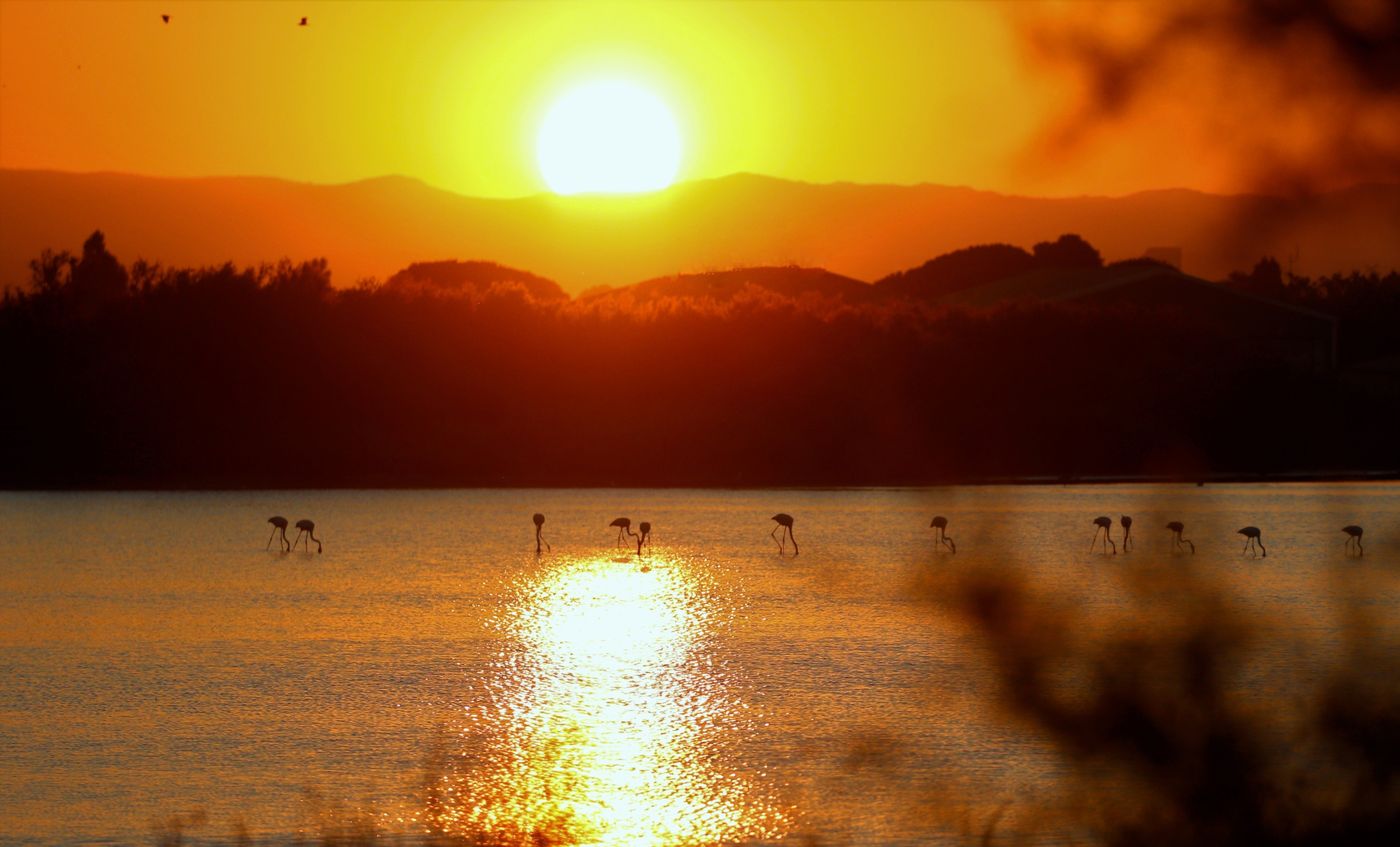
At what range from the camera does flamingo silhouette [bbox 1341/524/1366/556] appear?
322 centimetres

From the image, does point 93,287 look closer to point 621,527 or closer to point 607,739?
point 621,527

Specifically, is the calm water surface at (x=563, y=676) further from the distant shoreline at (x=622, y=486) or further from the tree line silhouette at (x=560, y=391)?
the tree line silhouette at (x=560, y=391)

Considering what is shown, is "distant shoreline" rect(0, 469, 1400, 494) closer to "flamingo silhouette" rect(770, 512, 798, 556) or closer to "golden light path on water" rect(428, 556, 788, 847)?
"flamingo silhouette" rect(770, 512, 798, 556)

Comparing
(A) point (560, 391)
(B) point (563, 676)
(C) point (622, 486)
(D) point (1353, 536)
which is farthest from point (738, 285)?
(D) point (1353, 536)

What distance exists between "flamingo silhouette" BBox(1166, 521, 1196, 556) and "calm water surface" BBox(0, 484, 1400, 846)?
0.03m

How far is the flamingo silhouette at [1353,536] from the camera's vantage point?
3220mm

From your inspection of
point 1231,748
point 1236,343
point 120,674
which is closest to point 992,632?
point 1231,748

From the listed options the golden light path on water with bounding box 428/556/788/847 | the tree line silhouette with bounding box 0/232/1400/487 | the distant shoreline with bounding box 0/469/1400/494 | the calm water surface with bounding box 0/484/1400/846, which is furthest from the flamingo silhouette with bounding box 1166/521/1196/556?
the tree line silhouette with bounding box 0/232/1400/487

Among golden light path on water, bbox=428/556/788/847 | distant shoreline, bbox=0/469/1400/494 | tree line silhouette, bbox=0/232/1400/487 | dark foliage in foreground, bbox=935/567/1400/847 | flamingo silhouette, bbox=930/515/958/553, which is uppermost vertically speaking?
tree line silhouette, bbox=0/232/1400/487

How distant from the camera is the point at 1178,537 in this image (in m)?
2.96

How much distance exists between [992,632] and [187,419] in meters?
37.5

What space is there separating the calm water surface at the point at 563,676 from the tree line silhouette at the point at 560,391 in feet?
53.9

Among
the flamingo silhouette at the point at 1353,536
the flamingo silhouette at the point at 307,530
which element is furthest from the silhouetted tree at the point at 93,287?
the flamingo silhouette at the point at 1353,536

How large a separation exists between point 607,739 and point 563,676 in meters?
2.42
